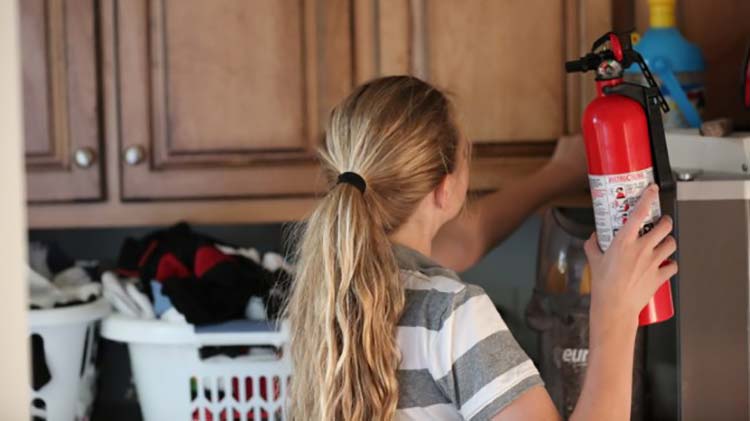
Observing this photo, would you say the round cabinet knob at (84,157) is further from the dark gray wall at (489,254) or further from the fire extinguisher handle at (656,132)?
the fire extinguisher handle at (656,132)

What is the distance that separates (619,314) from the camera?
3.80 feet

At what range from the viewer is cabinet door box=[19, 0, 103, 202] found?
1.74 m

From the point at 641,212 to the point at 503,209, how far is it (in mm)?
549

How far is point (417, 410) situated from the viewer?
3.89 feet

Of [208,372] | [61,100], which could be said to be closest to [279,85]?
[61,100]

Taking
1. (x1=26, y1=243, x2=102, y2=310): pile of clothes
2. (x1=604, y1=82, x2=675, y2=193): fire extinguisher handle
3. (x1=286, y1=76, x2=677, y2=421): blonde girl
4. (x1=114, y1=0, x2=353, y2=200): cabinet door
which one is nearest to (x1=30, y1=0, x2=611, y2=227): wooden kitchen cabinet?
(x1=114, y1=0, x2=353, y2=200): cabinet door

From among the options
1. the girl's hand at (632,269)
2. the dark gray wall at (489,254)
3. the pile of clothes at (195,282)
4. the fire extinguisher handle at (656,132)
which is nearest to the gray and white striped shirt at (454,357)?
the girl's hand at (632,269)

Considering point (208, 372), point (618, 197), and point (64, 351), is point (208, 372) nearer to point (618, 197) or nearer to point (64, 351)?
point (64, 351)

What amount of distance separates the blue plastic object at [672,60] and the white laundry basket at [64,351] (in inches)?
37.7

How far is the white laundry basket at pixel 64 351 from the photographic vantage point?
170 cm

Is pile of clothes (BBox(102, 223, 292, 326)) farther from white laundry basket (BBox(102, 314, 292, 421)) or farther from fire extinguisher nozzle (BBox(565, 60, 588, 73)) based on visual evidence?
fire extinguisher nozzle (BBox(565, 60, 588, 73))

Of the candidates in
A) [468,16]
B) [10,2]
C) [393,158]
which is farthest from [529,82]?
[10,2]

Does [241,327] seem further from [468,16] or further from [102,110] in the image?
[468,16]

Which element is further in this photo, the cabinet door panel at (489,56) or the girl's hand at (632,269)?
the cabinet door panel at (489,56)
